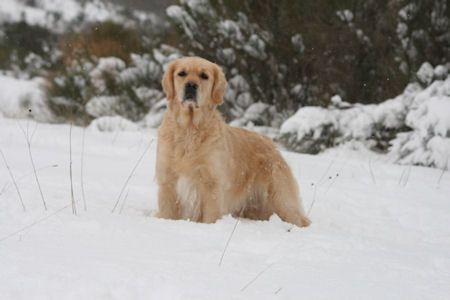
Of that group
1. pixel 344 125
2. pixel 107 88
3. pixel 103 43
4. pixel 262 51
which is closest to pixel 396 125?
pixel 344 125

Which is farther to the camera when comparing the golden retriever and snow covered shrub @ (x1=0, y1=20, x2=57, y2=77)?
snow covered shrub @ (x1=0, y1=20, x2=57, y2=77)

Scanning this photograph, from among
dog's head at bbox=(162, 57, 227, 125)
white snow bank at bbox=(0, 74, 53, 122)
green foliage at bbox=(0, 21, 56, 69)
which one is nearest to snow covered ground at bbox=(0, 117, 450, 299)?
dog's head at bbox=(162, 57, 227, 125)

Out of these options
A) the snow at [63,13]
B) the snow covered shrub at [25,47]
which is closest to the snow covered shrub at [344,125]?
the snow at [63,13]

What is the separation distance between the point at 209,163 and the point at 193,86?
612mm

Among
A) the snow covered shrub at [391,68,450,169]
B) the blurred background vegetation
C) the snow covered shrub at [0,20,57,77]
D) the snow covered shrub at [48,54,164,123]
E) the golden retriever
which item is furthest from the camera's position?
the snow covered shrub at [0,20,57,77]

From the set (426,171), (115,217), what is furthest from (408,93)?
A: (115,217)

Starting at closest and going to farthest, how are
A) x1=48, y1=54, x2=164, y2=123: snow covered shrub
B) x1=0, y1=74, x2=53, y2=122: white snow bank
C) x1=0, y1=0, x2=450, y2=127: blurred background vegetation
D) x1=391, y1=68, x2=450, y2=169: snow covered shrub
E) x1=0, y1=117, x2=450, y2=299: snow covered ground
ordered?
x1=0, y1=117, x2=450, y2=299: snow covered ground
x1=391, y1=68, x2=450, y2=169: snow covered shrub
x1=0, y1=0, x2=450, y2=127: blurred background vegetation
x1=48, y1=54, x2=164, y2=123: snow covered shrub
x1=0, y1=74, x2=53, y2=122: white snow bank

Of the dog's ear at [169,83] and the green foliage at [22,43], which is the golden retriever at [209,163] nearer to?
the dog's ear at [169,83]

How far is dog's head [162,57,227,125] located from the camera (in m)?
2.82

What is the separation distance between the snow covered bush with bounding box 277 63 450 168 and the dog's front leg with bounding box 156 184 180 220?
3.20 metres

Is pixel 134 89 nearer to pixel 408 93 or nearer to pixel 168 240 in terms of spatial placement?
pixel 408 93

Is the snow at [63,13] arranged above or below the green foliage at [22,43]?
above

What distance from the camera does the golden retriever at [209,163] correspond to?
8.68 feet

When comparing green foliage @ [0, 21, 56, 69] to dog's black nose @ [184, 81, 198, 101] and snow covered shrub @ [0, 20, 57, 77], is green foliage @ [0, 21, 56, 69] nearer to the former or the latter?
snow covered shrub @ [0, 20, 57, 77]
